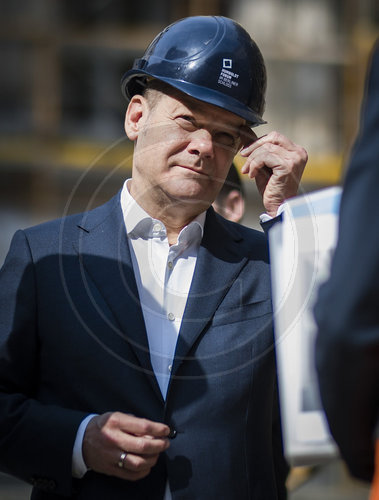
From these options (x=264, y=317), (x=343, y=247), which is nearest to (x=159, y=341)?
(x=264, y=317)

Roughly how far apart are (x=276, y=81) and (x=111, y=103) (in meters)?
2.34

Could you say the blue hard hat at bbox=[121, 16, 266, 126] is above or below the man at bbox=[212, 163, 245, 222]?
above

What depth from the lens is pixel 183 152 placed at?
8.83ft

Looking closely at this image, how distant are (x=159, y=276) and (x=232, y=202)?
1.31 metres

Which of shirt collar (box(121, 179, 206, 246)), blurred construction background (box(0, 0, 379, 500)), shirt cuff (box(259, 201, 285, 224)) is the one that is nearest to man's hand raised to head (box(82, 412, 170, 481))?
shirt collar (box(121, 179, 206, 246))

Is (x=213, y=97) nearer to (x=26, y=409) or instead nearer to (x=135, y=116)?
(x=135, y=116)

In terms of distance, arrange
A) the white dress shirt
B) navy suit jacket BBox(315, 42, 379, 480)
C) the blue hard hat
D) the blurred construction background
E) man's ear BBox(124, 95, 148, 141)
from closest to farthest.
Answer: navy suit jacket BBox(315, 42, 379, 480), the white dress shirt, the blue hard hat, man's ear BBox(124, 95, 148, 141), the blurred construction background

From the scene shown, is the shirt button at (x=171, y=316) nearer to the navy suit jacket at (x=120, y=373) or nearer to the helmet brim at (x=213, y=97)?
the navy suit jacket at (x=120, y=373)

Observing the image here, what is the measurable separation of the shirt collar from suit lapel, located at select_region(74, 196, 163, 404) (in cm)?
2

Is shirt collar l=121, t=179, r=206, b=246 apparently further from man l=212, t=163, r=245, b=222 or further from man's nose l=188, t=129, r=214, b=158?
man l=212, t=163, r=245, b=222

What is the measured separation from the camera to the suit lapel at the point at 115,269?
258 cm

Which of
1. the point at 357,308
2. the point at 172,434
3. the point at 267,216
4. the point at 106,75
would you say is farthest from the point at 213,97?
the point at 106,75

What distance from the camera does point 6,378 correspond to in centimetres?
260

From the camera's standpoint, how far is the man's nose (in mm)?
2670
